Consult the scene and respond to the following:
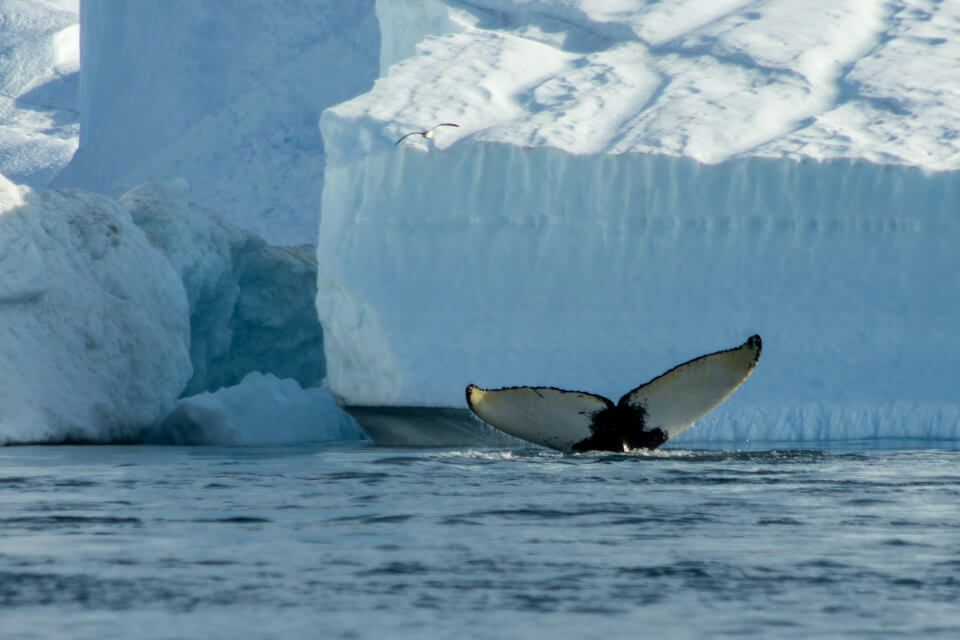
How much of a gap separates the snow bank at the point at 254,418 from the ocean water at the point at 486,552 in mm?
4697

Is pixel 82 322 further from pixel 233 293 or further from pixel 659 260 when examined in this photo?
pixel 659 260

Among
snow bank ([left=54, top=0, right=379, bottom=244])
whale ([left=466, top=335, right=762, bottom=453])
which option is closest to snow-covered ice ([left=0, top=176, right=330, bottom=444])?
whale ([left=466, top=335, right=762, bottom=453])

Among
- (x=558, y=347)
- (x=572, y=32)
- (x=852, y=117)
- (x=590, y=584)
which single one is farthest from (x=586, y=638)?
(x=572, y=32)

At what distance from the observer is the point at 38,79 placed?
1447 inches

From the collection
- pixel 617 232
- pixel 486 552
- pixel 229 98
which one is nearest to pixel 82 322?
pixel 617 232

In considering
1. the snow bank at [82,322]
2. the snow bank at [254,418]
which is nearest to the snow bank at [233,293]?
the snow bank at [82,322]

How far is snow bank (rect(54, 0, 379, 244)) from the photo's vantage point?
1016 inches

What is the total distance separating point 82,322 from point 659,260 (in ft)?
18.2

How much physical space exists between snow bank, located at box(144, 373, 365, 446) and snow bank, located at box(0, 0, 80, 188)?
2043 centimetres

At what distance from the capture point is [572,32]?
51.4 feet

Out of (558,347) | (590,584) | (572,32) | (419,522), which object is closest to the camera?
(590,584)

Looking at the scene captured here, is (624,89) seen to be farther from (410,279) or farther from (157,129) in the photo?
(157,129)

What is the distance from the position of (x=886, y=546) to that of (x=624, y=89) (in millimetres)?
9242

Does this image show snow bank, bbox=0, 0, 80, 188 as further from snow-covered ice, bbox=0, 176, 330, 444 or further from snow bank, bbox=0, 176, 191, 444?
snow bank, bbox=0, 176, 191, 444
